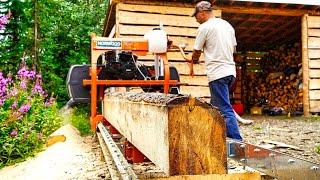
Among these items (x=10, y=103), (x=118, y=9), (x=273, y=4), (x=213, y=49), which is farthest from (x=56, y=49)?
(x=213, y=49)

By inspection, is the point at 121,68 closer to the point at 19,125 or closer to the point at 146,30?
the point at 19,125

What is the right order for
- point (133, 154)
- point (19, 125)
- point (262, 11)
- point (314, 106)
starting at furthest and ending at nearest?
point (314, 106)
point (262, 11)
point (19, 125)
point (133, 154)

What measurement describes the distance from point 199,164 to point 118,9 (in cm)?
733

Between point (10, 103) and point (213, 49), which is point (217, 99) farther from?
point (10, 103)

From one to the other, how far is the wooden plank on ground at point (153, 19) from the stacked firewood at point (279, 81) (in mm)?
4835

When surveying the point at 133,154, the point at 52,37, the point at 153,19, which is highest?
the point at 52,37

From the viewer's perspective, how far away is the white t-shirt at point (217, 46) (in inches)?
169

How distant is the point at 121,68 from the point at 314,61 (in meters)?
6.26

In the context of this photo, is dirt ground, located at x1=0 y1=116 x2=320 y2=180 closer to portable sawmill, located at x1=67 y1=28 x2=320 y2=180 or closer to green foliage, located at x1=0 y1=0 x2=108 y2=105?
portable sawmill, located at x1=67 y1=28 x2=320 y2=180

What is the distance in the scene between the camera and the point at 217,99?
428 centimetres

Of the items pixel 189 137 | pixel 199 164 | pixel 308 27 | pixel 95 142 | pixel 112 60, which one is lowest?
pixel 95 142

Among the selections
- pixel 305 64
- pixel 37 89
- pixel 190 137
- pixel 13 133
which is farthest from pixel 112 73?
pixel 305 64

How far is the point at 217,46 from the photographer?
4301 mm

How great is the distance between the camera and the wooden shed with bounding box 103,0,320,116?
9164 millimetres
